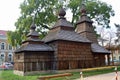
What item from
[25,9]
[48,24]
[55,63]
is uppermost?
[25,9]

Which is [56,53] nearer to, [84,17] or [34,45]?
[34,45]

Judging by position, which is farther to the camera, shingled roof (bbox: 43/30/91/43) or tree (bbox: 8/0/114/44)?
tree (bbox: 8/0/114/44)

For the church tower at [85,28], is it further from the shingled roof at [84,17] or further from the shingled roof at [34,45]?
the shingled roof at [34,45]

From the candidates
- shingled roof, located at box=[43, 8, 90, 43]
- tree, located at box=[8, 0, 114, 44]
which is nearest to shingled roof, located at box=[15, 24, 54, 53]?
shingled roof, located at box=[43, 8, 90, 43]

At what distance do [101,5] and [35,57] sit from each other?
63.8 feet

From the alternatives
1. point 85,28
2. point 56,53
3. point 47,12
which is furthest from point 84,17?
point 56,53

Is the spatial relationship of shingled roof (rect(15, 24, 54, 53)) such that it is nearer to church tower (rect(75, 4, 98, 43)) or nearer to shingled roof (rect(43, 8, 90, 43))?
shingled roof (rect(43, 8, 90, 43))

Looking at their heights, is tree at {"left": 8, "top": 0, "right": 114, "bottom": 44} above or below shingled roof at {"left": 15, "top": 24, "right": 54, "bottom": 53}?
above

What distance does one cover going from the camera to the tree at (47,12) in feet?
111

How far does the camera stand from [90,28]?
33.1 m

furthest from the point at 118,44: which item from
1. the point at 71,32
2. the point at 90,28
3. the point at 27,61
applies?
the point at 27,61

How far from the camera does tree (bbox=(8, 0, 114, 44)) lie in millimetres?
33781

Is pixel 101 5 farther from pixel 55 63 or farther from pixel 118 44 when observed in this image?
pixel 55 63

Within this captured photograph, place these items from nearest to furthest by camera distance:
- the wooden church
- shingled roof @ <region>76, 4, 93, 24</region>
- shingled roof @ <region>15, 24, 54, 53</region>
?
the wooden church, shingled roof @ <region>15, 24, 54, 53</region>, shingled roof @ <region>76, 4, 93, 24</region>
